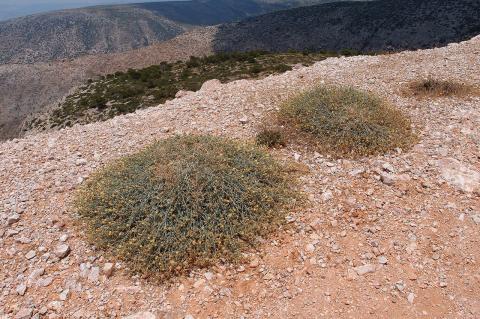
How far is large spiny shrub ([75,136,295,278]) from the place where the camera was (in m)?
5.31

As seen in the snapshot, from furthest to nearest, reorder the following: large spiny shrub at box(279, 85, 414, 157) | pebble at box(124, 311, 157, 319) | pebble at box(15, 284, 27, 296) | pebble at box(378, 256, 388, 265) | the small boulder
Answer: the small boulder
large spiny shrub at box(279, 85, 414, 157)
pebble at box(378, 256, 388, 265)
pebble at box(15, 284, 27, 296)
pebble at box(124, 311, 157, 319)

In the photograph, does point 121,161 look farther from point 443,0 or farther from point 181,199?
point 443,0

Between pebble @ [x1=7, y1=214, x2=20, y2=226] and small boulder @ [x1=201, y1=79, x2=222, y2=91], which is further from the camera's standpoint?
small boulder @ [x1=201, y1=79, x2=222, y2=91]

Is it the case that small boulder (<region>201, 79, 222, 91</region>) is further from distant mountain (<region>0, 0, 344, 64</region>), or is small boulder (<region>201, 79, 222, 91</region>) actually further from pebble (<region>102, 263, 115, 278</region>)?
distant mountain (<region>0, 0, 344, 64</region>)

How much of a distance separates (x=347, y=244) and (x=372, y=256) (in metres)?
0.42

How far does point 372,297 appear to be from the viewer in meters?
4.76

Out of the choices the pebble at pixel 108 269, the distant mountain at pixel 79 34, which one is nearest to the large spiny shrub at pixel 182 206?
the pebble at pixel 108 269

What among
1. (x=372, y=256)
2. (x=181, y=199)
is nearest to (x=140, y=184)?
(x=181, y=199)

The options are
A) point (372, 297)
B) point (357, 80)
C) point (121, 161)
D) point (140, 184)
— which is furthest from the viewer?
point (357, 80)

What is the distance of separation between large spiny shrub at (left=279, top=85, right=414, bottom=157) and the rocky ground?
1.21ft

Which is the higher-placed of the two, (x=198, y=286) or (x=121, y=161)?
(x=121, y=161)

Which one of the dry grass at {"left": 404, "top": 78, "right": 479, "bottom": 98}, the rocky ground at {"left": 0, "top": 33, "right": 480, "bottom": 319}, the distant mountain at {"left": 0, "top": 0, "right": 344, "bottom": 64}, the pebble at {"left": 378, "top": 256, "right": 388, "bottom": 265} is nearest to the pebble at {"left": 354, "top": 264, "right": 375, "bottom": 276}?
the rocky ground at {"left": 0, "top": 33, "right": 480, "bottom": 319}

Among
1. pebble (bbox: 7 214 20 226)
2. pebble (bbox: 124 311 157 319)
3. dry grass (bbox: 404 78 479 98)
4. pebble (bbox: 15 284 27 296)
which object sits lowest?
pebble (bbox: 124 311 157 319)

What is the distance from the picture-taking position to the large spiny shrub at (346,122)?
782 cm
